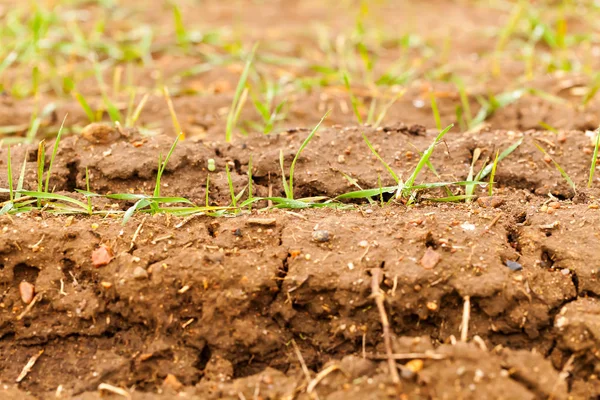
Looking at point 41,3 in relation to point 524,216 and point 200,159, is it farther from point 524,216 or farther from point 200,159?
point 524,216

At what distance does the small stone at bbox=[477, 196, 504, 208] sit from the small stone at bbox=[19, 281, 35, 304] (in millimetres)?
1493

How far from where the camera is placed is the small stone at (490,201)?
252cm

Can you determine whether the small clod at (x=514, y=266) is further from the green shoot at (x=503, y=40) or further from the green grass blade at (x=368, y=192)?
the green shoot at (x=503, y=40)

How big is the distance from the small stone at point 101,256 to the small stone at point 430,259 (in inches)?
37.4

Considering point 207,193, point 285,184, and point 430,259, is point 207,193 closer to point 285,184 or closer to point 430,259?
point 285,184

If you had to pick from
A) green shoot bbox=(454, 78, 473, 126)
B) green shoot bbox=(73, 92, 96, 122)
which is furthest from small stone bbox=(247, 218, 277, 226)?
green shoot bbox=(454, 78, 473, 126)

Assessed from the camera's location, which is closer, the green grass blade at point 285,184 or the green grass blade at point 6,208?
the green grass blade at point 6,208

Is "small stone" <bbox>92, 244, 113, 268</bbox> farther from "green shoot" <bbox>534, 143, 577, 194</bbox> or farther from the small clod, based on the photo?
"green shoot" <bbox>534, 143, 577, 194</bbox>

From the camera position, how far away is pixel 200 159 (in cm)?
282

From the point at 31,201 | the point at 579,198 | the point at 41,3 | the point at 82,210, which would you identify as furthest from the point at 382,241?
the point at 41,3

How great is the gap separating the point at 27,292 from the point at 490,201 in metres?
1.54


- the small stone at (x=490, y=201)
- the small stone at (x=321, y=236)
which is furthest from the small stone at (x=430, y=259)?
the small stone at (x=490, y=201)

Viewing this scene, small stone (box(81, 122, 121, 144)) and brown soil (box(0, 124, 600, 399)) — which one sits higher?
small stone (box(81, 122, 121, 144))

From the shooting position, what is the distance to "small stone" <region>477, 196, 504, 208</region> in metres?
2.52
